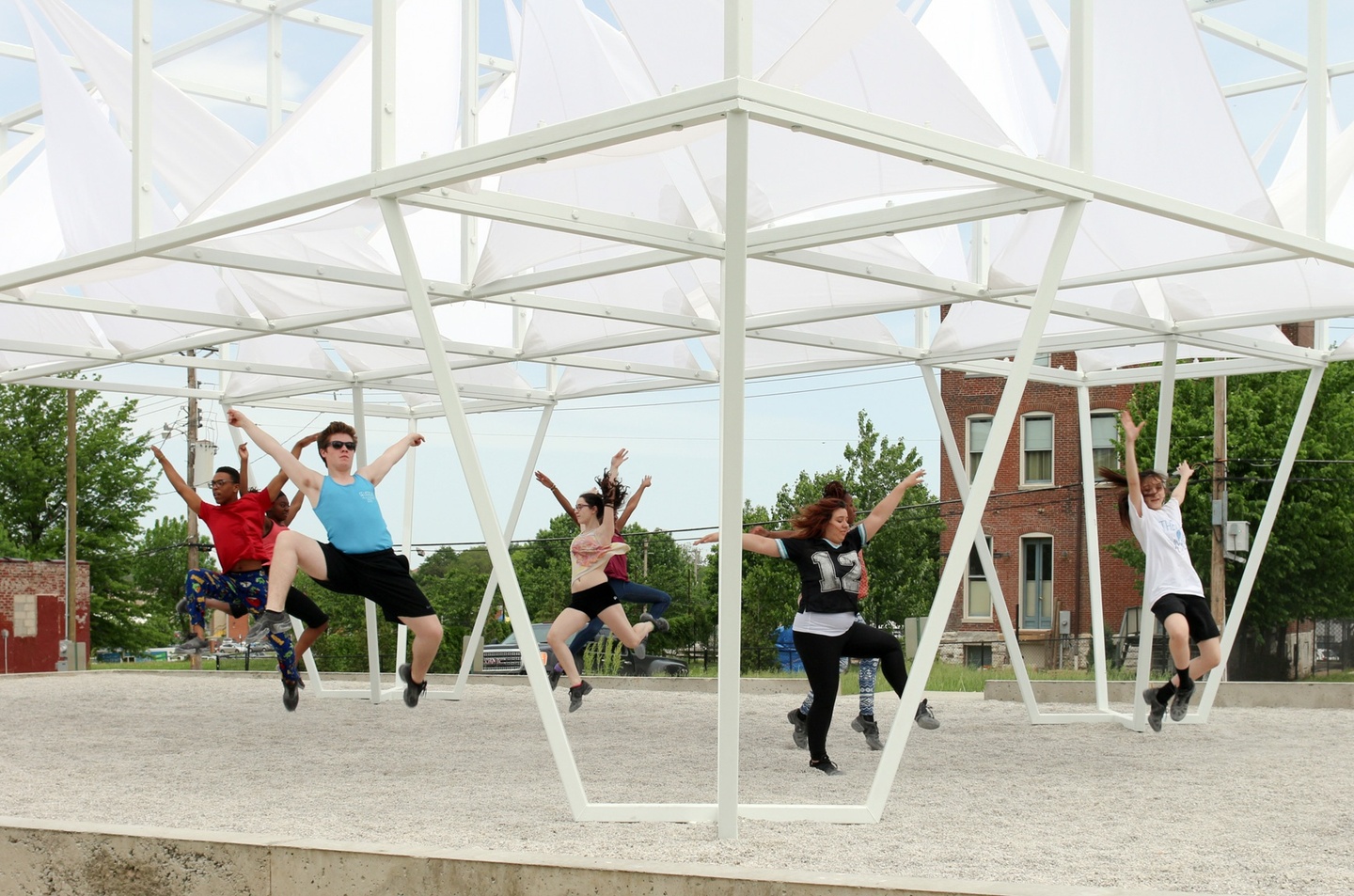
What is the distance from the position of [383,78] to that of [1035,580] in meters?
44.4

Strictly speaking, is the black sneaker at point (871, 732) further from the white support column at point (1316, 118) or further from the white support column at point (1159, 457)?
the white support column at point (1316, 118)

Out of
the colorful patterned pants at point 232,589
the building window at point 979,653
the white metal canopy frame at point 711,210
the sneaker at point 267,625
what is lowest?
the building window at point 979,653

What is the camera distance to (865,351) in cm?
1507

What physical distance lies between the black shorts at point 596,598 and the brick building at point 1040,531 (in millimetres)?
35299

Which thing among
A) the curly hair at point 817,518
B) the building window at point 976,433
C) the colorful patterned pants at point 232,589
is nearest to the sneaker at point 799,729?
the curly hair at point 817,518

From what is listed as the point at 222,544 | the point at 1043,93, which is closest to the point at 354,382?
the point at 222,544

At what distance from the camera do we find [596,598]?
1473 centimetres

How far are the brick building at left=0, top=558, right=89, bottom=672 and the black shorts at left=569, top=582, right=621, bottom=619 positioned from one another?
31.0m

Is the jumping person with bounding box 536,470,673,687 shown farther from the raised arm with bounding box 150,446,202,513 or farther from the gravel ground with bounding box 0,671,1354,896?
the raised arm with bounding box 150,446,202,513

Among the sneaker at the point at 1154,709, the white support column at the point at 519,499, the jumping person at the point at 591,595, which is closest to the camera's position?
the sneaker at the point at 1154,709

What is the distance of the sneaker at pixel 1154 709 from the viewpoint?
13266 mm

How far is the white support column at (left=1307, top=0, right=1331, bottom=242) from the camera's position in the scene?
10.7 metres

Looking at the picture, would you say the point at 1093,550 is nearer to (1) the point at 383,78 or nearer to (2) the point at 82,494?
(1) the point at 383,78

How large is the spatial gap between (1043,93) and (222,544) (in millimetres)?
7960
